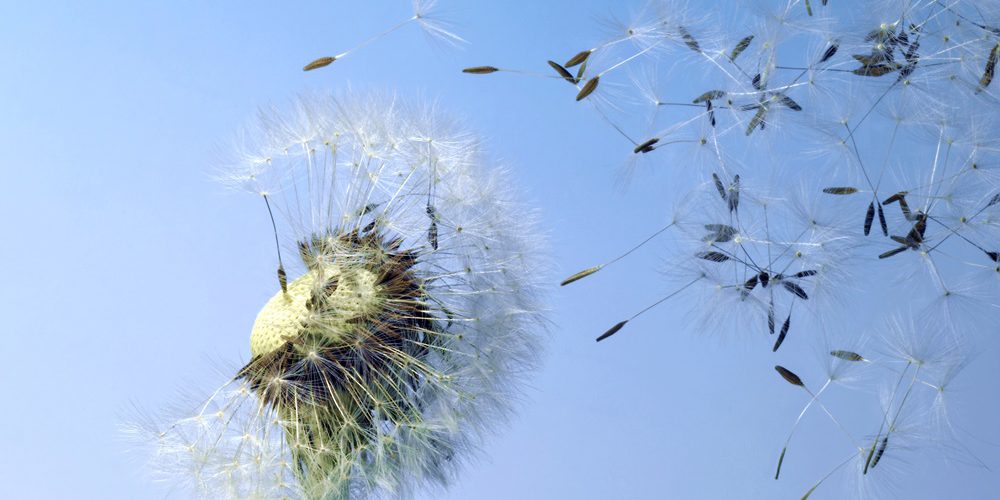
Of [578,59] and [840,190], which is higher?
[578,59]

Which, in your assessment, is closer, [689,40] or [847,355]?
[847,355]

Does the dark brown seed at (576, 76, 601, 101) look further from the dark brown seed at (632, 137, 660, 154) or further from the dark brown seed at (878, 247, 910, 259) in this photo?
the dark brown seed at (878, 247, 910, 259)

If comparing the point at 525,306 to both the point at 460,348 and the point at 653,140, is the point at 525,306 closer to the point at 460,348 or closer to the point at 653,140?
the point at 460,348

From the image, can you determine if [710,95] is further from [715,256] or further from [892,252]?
[892,252]

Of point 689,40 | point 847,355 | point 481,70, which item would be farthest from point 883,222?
point 481,70

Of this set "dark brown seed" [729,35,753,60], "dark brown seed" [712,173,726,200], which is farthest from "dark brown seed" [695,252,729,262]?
"dark brown seed" [729,35,753,60]
